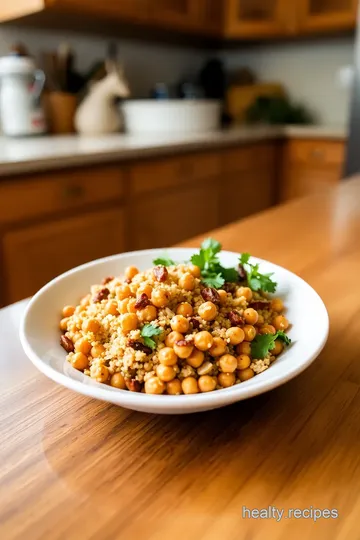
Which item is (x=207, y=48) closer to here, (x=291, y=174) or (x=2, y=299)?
(x=291, y=174)

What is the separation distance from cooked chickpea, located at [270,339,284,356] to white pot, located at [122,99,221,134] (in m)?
2.16

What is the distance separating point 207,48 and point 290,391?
3.42 metres

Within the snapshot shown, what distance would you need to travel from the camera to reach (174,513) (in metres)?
0.40

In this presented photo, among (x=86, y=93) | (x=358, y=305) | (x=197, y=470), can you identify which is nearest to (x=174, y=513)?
(x=197, y=470)

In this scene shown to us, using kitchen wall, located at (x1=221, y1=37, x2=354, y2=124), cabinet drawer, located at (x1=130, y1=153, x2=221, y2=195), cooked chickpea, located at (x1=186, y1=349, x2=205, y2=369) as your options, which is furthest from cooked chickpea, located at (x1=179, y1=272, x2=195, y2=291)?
kitchen wall, located at (x1=221, y1=37, x2=354, y2=124)

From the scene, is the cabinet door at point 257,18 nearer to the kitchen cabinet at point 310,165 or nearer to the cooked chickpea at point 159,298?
the kitchen cabinet at point 310,165

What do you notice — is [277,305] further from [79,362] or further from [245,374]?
[79,362]

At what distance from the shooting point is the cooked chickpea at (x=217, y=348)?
19.4 inches

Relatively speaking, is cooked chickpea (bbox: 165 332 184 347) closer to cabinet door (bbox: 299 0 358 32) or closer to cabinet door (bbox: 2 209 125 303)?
cabinet door (bbox: 2 209 125 303)

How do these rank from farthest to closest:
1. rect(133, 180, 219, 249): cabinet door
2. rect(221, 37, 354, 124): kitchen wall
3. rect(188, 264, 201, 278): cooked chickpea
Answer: rect(221, 37, 354, 124): kitchen wall
rect(133, 180, 219, 249): cabinet door
rect(188, 264, 201, 278): cooked chickpea

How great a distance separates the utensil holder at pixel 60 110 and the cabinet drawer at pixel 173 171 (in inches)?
24.7

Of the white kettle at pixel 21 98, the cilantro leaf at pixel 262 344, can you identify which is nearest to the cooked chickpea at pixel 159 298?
the cilantro leaf at pixel 262 344

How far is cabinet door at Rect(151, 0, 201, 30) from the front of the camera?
2.56 metres

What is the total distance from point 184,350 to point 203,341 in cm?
2
